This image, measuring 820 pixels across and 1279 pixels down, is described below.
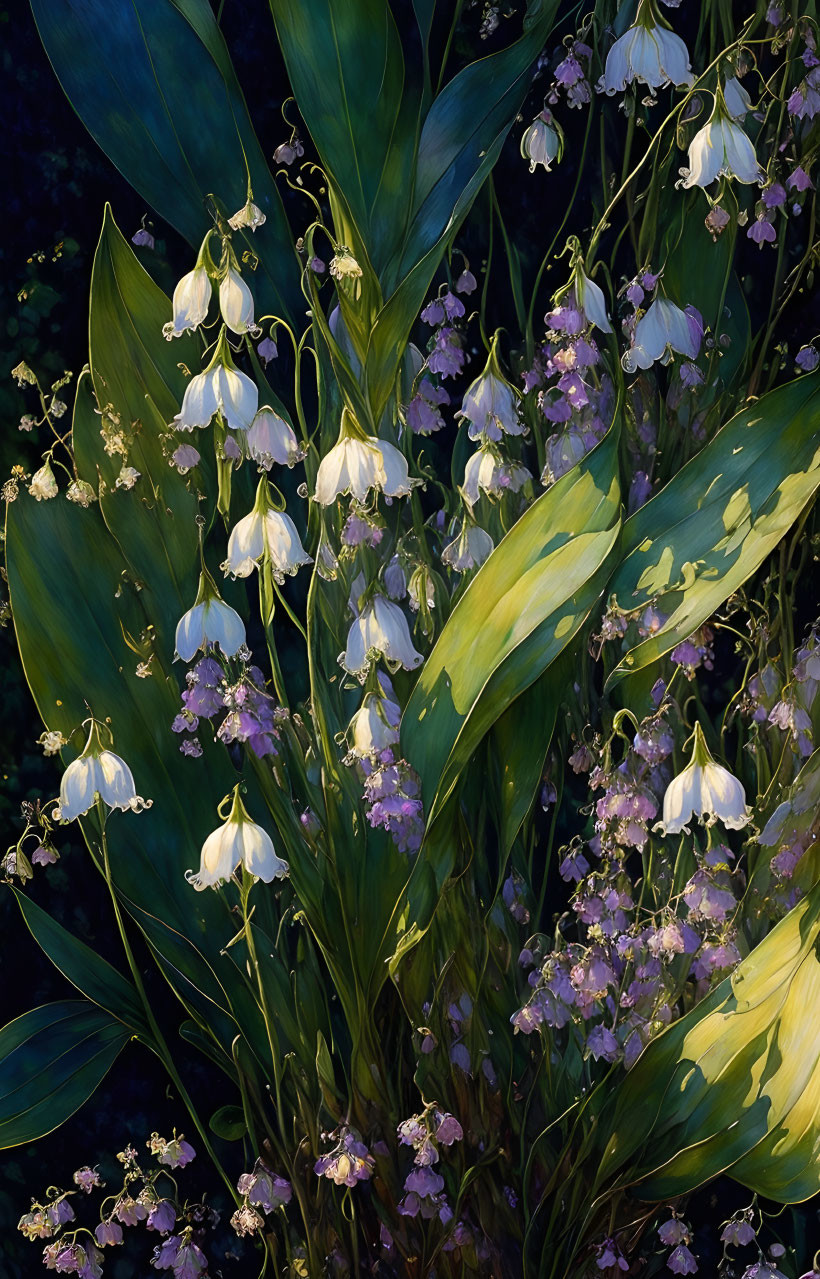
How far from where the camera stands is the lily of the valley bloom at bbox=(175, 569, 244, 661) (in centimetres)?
94

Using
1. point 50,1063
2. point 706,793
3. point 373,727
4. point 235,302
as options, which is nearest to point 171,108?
point 235,302

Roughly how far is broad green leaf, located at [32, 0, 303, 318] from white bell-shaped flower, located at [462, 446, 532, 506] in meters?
0.24

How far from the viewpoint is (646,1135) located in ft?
3.28

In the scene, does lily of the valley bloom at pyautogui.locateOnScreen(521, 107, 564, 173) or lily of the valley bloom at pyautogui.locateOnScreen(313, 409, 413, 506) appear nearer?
lily of the valley bloom at pyautogui.locateOnScreen(313, 409, 413, 506)

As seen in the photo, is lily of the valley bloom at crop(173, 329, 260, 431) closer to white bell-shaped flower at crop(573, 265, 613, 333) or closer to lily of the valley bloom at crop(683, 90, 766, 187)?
white bell-shaped flower at crop(573, 265, 613, 333)

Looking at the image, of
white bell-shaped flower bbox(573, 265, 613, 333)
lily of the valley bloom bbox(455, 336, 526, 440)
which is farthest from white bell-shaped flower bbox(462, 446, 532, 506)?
white bell-shaped flower bbox(573, 265, 613, 333)

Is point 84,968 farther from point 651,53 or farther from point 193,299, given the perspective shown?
point 651,53

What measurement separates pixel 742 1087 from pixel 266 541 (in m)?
0.59

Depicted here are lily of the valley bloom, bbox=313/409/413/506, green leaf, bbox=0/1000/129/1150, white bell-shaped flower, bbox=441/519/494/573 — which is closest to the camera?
lily of the valley bloom, bbox=313/409/413/506

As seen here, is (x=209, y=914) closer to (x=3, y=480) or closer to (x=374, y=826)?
(x=374, y=826)

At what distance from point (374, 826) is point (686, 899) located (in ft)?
0.86

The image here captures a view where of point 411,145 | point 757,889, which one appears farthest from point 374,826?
point 411,145

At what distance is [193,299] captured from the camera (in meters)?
0.94

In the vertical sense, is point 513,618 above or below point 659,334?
below
